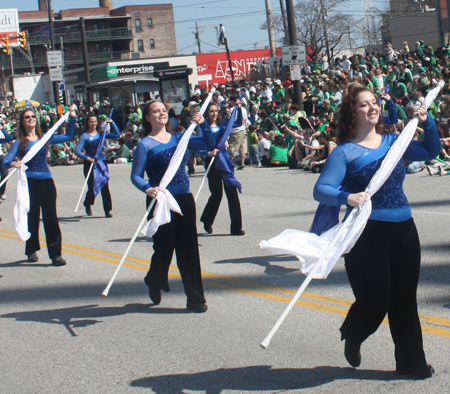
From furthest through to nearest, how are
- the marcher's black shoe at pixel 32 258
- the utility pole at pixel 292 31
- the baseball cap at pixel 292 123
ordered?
the utility pole at pixel 292 31, the baseball cap at pixel 292 123, the marcher's black shoe at pixel 32 258

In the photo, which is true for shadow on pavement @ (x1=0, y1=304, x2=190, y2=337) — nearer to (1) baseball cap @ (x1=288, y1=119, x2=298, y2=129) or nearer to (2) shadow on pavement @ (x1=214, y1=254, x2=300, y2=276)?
(2) shadow on pavement @ (x1=214, y1=254, x2=300, y2=276)

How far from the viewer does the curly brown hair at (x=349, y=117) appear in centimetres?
379

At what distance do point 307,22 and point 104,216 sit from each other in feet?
156

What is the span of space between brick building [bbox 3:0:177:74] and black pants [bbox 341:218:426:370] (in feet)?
275

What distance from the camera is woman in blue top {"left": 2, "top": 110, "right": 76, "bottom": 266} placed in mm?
7812

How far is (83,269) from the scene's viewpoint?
7691mm

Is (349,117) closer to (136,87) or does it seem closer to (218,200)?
(218,200)

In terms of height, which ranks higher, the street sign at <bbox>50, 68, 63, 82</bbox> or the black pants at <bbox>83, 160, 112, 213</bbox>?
the street sign at <bbox>50, 68, 63, 82</bbox>

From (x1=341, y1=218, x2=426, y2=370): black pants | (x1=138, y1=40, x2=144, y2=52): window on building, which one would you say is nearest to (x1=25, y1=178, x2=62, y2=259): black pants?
(x1=341, y1=218, x2=426, y2=370): black pants

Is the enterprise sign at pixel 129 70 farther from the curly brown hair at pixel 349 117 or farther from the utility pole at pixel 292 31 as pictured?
the curly brown hair at pixel 349 117

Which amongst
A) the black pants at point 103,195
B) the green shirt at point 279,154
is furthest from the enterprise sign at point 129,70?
the black pants at point 103,195

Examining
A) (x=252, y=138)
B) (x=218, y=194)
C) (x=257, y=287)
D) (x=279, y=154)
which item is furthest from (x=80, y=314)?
(x=252, y=138)

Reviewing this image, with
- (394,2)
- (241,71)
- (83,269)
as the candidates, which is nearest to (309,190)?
(83,269)

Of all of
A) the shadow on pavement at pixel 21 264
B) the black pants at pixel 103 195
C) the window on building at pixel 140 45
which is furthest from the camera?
the window on building at pixel 140 45
